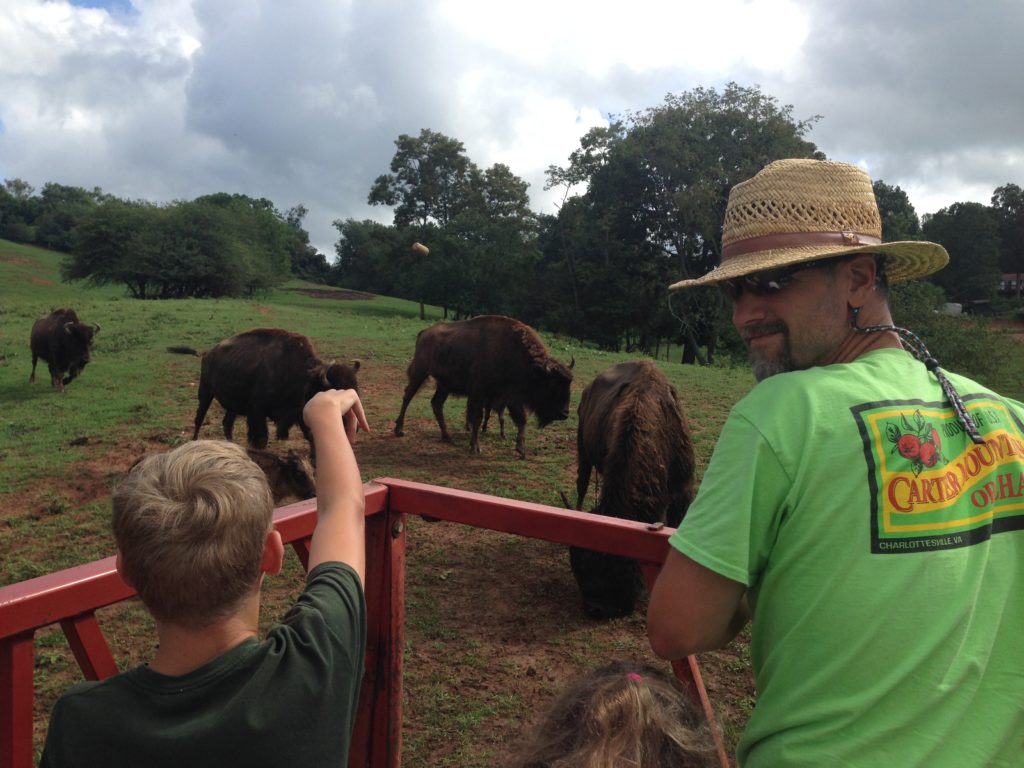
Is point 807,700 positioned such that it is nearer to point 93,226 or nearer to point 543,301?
point 543,301

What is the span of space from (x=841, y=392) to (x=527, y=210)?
48192 millimetres

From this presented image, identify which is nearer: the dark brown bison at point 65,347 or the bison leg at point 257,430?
the bison leg at point 257,430

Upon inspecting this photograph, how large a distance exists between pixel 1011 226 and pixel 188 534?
240 feet

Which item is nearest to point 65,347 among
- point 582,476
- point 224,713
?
point 582,476

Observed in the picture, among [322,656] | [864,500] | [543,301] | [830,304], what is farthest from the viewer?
[543,301]

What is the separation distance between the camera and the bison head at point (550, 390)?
35.4 ft

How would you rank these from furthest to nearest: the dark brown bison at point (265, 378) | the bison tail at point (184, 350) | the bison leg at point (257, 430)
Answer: the bison tail at point (184, 350), the bison leg at point (257, 430), the dark brown bison at point (265, 378)

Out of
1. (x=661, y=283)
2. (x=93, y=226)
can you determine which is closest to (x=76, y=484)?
(x=661, y=283)

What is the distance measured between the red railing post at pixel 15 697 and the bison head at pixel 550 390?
938cm

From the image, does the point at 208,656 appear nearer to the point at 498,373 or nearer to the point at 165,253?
the point at 498,373

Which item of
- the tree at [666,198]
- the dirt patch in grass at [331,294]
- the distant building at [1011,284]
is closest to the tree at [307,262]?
the dirt patch in grass at [331,294]

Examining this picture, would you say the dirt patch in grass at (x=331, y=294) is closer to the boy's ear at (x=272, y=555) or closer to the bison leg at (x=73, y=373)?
the bison leg at (x=73, y=373)

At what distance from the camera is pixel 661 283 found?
3766cm

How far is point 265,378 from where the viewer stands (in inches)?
392
